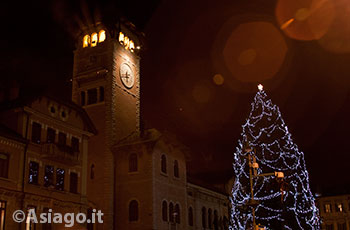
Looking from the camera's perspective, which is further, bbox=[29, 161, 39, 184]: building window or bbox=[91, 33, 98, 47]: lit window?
bbox=[91, 33, 98, 47]: lit window

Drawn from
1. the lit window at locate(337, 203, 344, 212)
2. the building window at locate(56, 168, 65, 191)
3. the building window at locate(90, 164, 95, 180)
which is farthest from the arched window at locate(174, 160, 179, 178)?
the lit window at locate(337, 203, 344, 212)

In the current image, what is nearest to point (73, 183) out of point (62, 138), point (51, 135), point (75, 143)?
point (75, 143)

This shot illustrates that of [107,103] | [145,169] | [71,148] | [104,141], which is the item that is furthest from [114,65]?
[71,148]

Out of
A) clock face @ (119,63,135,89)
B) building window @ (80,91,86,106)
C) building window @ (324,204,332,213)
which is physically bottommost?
building window @ (324,204,332,213)

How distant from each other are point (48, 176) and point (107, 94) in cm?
1629

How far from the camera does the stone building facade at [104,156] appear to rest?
3064 cm

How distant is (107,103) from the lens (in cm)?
4631

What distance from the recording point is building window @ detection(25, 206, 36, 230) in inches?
1146

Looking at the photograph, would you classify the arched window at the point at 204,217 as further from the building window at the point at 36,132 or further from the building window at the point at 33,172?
the building window at the point at 36,132

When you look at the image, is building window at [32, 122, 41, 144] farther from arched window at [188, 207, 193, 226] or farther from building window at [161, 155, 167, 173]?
arched window at [188, 207, 193, 226]

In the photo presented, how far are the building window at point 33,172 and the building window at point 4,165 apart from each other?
213 cm

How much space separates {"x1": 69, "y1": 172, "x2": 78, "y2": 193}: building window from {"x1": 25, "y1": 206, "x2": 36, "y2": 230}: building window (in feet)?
15.0

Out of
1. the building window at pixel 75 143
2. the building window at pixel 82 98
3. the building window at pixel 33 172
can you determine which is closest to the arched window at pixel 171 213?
the building window at pixel 75 143

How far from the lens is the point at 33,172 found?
30.7m
